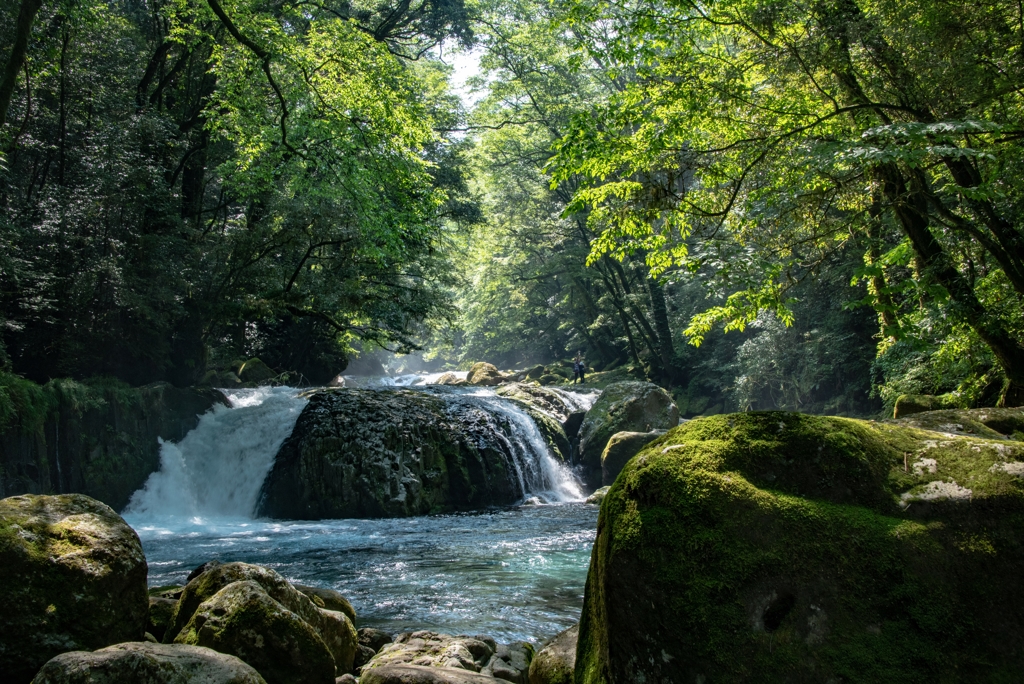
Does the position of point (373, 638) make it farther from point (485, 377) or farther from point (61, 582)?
point (485, 377)

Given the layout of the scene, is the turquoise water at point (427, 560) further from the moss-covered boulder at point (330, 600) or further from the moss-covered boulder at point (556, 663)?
the moss-covered boulder at point (556, 663)

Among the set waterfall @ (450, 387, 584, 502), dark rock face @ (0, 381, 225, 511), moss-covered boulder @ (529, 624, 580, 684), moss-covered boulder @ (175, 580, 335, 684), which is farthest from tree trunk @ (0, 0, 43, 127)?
waterfall @ (450, 387, 584, 502)

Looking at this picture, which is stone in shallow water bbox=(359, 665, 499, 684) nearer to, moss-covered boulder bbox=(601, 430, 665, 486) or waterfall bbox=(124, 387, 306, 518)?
waterfall bbox=(124, 387, 306, 518)

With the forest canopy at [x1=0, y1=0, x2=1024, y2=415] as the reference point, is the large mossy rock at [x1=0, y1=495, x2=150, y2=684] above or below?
below

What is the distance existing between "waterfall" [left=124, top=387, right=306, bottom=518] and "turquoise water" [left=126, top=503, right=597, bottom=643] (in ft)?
2.47

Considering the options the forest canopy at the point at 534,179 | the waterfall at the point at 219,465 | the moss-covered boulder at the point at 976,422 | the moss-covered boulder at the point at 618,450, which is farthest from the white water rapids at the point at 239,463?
the moss-covered boulder at the point at 976,422

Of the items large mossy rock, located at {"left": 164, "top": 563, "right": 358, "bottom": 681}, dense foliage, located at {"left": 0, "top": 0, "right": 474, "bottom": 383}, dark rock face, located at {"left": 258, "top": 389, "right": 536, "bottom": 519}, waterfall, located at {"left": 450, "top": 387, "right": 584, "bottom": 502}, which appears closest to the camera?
large mossy rock, located at {"left": 164, "top": 563, "right": 358, "bottom": 681}

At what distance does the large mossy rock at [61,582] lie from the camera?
3910mm

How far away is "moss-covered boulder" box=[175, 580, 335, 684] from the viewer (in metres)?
3.97

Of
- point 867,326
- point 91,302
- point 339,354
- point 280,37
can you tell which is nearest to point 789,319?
point 280,37

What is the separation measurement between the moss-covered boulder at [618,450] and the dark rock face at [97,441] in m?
9.72

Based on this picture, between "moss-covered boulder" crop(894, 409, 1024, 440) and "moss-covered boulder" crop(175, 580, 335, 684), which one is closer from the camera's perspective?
"moss-covered boulder" crop(175, 580, 335, 684)

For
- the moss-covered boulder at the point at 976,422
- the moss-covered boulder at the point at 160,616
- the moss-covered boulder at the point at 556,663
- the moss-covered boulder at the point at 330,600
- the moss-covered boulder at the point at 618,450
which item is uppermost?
the moss-covered boulder at the point at 976,422

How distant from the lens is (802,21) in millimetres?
6848
